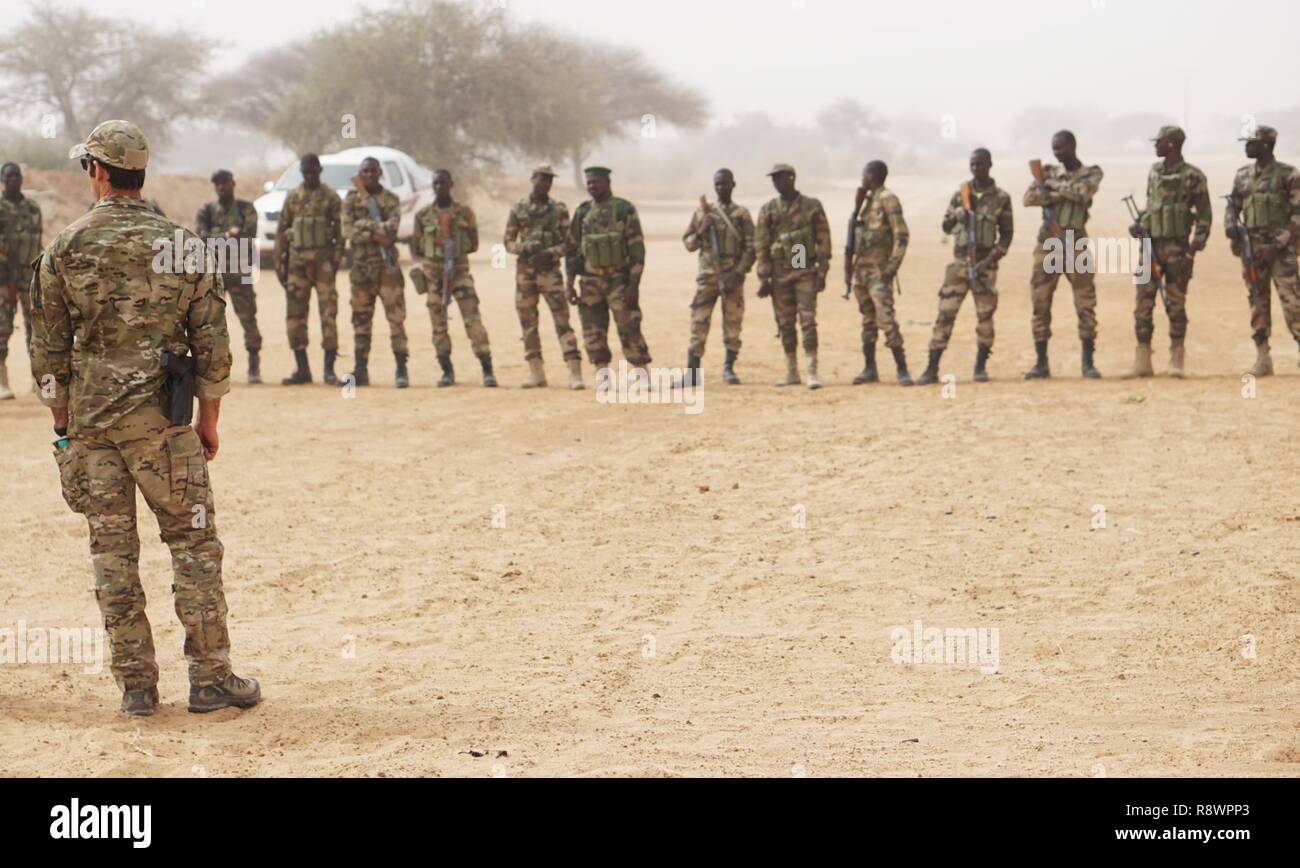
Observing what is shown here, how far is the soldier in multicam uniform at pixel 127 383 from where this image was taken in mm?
5203

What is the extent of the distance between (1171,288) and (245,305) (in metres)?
8.06

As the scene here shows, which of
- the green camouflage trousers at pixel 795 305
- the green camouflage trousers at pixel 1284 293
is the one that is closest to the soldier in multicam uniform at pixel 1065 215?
the green camouflage trousers at pixel 1284 293

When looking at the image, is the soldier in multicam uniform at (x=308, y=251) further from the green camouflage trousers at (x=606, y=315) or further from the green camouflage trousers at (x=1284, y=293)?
the green camouflage trousers at (x=1284, y=293)

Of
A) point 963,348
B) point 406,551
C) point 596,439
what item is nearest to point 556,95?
point 963,348

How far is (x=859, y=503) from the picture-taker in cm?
915

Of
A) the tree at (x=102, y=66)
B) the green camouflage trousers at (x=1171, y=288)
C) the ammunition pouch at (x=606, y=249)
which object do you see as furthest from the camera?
the tree at (x=102, y=66)

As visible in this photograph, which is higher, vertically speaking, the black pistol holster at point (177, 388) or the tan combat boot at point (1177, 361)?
the black pistol holster at point (177, 388)

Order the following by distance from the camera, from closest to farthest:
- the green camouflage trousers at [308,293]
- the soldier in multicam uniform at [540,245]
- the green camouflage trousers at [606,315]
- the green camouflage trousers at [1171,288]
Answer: the green camouflage trousers at [1171,288], the green camouflage trousers at [606,315], the soldier in multicam uniform at [540,245], the green camouflage trousers at [308,293]

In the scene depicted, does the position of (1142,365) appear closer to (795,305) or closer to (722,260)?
(795,305)

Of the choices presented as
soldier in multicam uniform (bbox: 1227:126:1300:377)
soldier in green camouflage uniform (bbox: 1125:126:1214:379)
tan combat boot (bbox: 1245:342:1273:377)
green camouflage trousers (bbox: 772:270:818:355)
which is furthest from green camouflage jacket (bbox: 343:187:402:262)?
tan combat boot (bbox: 1245:342:1273:377)

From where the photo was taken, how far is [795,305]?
1294 centimetres

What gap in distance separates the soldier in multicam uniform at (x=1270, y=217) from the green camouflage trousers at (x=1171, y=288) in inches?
16.1
